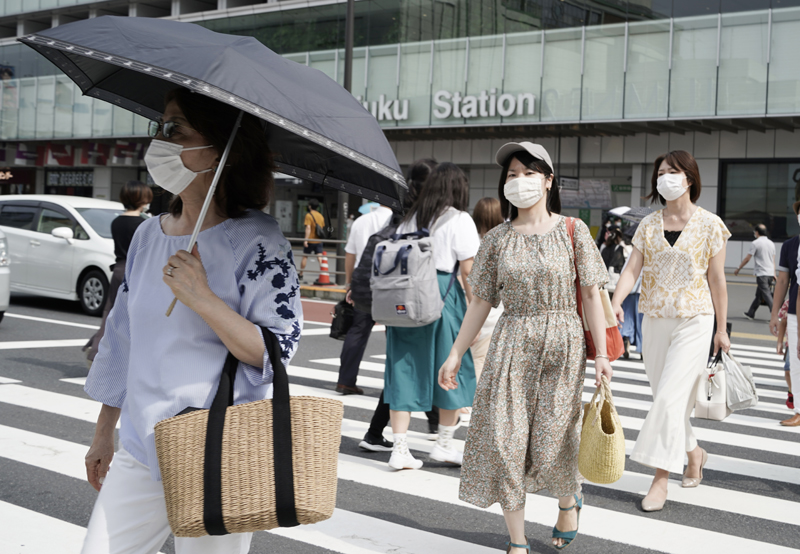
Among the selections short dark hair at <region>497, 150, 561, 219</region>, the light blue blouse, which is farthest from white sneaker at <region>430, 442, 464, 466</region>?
the light blue blouse

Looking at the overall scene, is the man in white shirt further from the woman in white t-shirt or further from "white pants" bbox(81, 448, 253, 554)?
"white pants" bbox(81, 448, 253, 554)

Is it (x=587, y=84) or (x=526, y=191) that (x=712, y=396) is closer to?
(x=526, y=191)

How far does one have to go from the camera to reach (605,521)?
4523 mm

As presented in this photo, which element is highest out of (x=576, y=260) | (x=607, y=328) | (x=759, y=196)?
(x=759, y=196)

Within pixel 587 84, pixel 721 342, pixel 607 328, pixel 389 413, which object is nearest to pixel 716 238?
pixel 721 342

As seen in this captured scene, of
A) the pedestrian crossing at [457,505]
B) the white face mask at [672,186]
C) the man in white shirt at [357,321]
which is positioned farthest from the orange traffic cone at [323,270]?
the white face mask at [672,186]

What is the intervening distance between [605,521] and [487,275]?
165cm

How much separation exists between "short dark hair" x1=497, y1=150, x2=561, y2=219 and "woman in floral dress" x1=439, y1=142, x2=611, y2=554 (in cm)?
2

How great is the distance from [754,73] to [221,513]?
928 inches

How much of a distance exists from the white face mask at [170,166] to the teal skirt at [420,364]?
11.1 feet

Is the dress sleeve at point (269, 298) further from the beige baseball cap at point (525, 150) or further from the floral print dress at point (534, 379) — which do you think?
the beige baseball cap at point (525, 150)

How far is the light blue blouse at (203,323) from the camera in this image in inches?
78.2

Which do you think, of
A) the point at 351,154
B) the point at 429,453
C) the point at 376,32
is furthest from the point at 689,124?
the point at 351,154

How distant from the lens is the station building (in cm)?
2267
